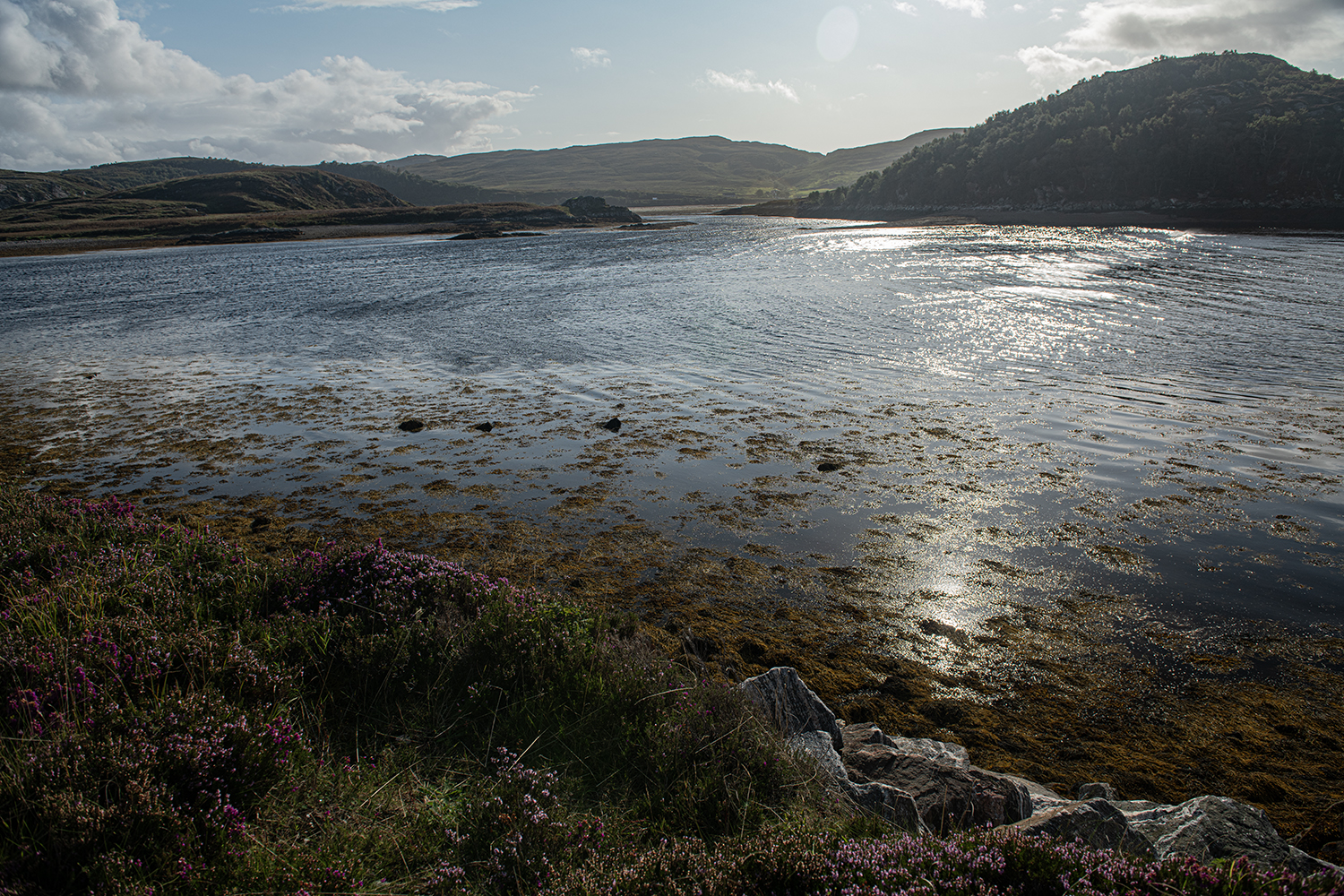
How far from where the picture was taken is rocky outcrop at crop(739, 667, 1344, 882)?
12.5 feet

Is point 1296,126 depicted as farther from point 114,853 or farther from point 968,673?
point 114,853

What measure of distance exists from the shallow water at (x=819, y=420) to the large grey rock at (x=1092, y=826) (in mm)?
3092

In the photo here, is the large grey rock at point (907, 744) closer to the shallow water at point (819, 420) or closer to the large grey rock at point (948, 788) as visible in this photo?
the large grey rock at point (948, 788)

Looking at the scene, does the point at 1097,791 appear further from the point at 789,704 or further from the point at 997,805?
the point at 789,704

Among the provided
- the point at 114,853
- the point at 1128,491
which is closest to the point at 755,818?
the point at 114,853

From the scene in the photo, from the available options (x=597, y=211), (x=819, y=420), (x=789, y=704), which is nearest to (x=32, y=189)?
(x=597, y=211)

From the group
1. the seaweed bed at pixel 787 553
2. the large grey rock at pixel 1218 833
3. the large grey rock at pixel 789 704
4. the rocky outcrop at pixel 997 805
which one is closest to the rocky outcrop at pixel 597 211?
the seaweed bed at pixel 787 553

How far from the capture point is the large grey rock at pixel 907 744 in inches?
193

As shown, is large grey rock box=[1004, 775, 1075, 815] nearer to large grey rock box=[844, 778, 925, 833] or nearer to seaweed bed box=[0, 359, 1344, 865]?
seaweed bed box=[0, 359, 1344, 865]

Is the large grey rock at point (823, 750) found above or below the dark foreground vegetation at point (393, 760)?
below

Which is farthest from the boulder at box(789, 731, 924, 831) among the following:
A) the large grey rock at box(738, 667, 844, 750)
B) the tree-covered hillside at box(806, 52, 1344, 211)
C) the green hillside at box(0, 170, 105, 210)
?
the green hillside at box(0, 170, 105, 210)

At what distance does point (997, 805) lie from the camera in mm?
4141

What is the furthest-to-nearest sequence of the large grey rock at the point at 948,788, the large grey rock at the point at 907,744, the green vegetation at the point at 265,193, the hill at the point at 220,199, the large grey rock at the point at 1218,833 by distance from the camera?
1. the green vegetation at the point at 265,193
2. the hill at the point at 220,199
3. the large grey rock at the point at 907,744
4. the large grey rock at the point at 948,788
5. the large grey rock at the point at 1218,833

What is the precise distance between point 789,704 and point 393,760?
281cm
